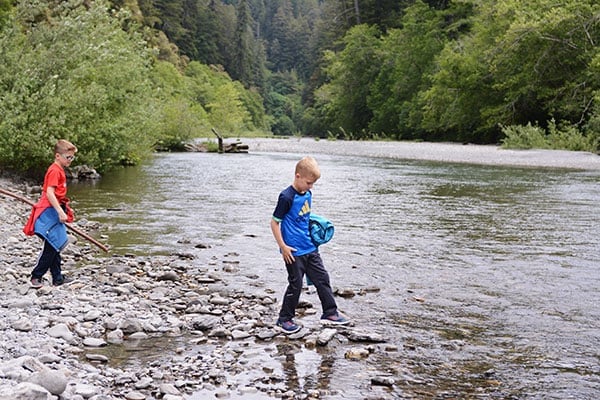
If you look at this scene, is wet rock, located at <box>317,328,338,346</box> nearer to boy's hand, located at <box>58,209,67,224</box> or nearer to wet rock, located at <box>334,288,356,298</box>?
wet rock, located at <box>334,288,356,298</box>

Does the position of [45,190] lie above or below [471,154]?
above

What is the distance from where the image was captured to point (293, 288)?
6250 millimetres

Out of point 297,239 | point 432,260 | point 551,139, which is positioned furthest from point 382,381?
point 551,139

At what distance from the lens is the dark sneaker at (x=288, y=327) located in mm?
6160

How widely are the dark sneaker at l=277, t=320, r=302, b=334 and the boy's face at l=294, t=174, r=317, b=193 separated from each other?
1.24 metres

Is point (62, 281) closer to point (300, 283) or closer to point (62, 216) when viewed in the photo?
point (62, 216)

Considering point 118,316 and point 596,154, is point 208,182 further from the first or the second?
point 596,154

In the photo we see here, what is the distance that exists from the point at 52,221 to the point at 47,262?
459mm

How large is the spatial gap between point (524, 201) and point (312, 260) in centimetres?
1221

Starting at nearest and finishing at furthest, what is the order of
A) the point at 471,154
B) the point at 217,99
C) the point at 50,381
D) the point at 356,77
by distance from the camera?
1. the point at 50,381
2. the point at 471,154
3. the point at 356,77
4. the point at 217,99

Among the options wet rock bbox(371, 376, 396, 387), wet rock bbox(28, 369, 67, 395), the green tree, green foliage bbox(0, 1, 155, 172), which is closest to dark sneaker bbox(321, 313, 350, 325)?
wet rock bbox(371, 376, 396, 387)

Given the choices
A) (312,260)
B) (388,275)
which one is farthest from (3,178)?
(312,260)

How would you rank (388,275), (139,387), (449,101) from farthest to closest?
(449,101)
(388,275)
(139,387)

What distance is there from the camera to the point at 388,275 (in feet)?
29.2
